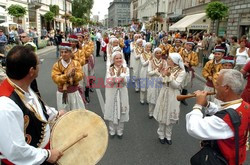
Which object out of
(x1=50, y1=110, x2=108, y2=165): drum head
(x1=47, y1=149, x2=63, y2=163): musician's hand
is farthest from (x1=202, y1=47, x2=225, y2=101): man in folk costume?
(x1=47, y1=149, x2=63, y2=163): musician's hand

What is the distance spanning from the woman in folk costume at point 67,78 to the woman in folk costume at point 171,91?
5.33ft

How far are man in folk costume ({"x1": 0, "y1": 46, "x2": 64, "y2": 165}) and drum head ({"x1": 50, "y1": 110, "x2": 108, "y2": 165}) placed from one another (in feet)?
0.53

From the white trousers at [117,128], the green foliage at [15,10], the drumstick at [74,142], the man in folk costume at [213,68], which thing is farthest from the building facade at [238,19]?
the green foliage at [15,10]

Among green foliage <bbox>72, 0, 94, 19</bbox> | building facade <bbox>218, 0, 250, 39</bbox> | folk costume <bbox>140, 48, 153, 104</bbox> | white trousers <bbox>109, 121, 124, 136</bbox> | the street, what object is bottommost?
the street

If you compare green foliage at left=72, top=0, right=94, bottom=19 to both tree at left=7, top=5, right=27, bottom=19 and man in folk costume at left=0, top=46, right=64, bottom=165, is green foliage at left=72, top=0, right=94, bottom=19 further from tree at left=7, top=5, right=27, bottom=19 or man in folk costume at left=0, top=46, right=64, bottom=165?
man in folk costume at left=0, top=46, right=64, bottom=165

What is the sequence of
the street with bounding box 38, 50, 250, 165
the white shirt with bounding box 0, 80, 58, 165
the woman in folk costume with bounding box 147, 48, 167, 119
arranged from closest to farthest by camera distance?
the white shirt with bounding box 0, 80, 58, 165 < the street with bounding box 38, 50, 250, 165 < the woman in folk costume with bounding box 147, 48, 167, 119

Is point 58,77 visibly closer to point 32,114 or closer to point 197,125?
point 32,114

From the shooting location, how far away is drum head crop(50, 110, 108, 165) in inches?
85.0

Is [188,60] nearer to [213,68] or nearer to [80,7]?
[213,68]

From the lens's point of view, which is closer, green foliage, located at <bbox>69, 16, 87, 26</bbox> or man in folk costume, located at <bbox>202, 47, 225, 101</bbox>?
man in folk costume, located at <bbox>202, 47, 225, 101</bbox>

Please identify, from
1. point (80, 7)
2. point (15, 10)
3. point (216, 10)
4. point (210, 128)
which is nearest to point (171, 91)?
point (210, 128)

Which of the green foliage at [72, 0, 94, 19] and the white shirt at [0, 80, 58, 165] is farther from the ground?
the green foliage at [72, 0, 94, 19]

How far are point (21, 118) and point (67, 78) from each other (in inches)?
94.0

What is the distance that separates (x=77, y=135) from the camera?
230 centimetres
